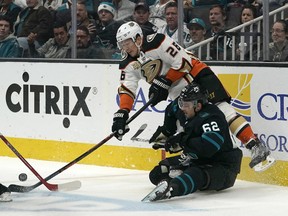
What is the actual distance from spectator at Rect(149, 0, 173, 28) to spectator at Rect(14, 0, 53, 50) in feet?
3.64

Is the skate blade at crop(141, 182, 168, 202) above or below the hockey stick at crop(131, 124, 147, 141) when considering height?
below

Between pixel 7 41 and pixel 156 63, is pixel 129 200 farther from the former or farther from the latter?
pixel 7 41

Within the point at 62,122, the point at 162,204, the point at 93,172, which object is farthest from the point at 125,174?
the point at 162,204

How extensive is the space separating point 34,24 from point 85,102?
977mm

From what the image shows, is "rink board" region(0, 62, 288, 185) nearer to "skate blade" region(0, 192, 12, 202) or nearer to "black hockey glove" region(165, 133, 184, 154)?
"black hockey glove" region(165, 133, 184, 154)

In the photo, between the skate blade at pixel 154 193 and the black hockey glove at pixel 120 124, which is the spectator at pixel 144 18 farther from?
the skate blade at pixel 154 193

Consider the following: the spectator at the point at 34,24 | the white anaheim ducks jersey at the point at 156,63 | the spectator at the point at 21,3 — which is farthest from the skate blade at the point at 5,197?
the spectator at the point at 21,3

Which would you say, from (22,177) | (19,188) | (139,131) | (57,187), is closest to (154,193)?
(57,187)

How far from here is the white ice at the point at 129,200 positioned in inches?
222

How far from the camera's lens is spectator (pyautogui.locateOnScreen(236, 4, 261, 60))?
6.80 meters

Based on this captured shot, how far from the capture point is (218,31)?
7070mm

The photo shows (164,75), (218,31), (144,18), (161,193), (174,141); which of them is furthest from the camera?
(144,18)

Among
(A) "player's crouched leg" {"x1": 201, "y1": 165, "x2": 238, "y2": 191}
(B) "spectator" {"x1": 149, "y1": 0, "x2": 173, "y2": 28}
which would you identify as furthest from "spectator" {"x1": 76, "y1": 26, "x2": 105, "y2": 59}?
(A) "player's crouched leg" {"x1": 201, "y1": 165, "x2": 238, "y2": 191}

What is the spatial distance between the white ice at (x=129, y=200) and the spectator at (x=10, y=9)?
184 cm
